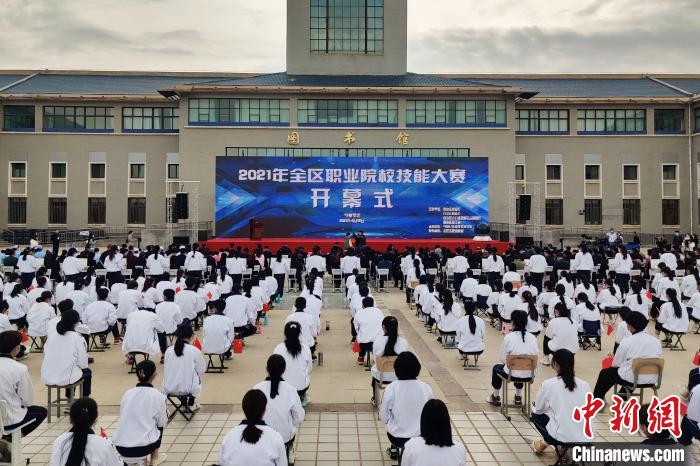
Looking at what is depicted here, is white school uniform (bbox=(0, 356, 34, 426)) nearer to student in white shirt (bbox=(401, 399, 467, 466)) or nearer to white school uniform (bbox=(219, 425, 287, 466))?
white school uniform (bbox=(219, 425, 287, 466))

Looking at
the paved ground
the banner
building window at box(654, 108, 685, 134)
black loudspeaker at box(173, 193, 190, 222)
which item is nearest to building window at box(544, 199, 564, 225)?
building window at box(654, 108, 685, 134)

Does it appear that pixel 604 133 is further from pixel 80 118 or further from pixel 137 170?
pixel 80 118

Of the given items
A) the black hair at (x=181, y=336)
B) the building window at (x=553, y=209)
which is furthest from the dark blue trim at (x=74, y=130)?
the black hair at (x=181, y=336)

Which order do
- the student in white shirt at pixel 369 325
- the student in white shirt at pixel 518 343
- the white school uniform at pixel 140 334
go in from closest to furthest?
1. the student in white shirt at pixel 518 343
2. the white school uniform at pixel 140 334
3. the student in white shirt at pixel 369 325

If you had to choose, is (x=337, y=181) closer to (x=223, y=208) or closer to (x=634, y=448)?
(x=223, y=208)

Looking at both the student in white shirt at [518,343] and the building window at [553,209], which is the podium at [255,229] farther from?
the student in white shirt at [518,343]

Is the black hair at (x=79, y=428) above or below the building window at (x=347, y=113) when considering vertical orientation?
below

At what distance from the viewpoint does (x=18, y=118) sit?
38625 mm

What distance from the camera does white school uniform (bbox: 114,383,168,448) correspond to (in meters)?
5.82

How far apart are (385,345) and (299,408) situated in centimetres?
225

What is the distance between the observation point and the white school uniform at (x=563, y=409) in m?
5.99

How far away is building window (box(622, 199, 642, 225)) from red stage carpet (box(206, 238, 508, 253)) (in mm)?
14489

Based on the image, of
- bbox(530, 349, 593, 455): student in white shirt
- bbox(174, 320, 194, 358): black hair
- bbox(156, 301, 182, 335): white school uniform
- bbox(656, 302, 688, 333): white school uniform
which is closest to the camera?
bbox(530, 349, 593, 455): student in white shirt

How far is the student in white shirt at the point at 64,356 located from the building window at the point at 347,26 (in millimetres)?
33558
